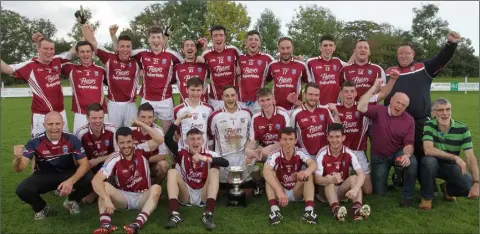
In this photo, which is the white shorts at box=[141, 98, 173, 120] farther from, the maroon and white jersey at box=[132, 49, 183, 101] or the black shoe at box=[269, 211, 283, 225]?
the black shoe at box=[269, 211, 283, 225]

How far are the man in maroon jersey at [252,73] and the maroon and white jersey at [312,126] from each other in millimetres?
1195

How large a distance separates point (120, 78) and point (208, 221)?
3128 millimetres

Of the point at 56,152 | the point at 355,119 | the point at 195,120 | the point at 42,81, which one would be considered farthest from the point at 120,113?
the point at 355,119

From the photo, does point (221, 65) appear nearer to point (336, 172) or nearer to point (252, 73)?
point (252, 73)

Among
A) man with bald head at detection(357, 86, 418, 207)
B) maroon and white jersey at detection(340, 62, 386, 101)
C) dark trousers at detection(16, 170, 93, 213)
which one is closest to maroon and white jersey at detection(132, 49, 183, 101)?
dark trousers at detection(16, 170, 93, 213)

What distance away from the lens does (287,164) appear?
480cm

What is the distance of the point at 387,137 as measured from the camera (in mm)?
5199

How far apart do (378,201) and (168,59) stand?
3878 millimetres

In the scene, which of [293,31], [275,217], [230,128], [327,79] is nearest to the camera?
[275,217]

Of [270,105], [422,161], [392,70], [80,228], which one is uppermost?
[392,70]

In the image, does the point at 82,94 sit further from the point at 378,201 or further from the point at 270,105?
the point at 378,201

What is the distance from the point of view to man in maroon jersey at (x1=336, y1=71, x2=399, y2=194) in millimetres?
5418

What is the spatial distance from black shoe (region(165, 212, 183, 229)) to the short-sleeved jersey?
4.58 ft

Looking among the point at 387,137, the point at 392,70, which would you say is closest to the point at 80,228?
the point at 387,137
